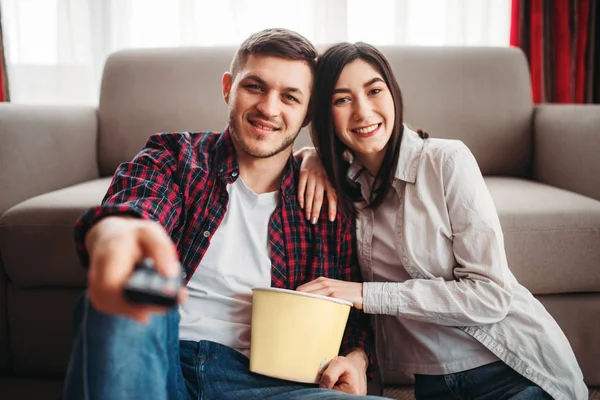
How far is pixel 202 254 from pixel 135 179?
7.5 inches

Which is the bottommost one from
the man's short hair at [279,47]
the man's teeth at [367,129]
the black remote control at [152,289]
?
the black remote control at [152,289]

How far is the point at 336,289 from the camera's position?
0.91m

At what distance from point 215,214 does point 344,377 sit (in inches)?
15.6

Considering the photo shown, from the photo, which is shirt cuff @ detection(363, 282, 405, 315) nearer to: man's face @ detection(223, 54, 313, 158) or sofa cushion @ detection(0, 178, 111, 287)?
man's face @ detection(223, 54, 313, 158)

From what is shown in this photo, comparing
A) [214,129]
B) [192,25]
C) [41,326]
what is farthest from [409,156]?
[192,25]

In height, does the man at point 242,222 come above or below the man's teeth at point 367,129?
below

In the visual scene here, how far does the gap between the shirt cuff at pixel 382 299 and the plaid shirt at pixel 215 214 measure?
11cm

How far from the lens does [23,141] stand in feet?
4.41

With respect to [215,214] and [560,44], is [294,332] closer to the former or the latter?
[215,214]

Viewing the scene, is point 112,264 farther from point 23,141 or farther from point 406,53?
point 406,53

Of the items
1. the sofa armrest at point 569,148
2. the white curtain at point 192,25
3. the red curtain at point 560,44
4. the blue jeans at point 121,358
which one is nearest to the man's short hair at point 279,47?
the blue jeans at point 121,358

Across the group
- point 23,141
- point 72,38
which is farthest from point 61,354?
point 72,38

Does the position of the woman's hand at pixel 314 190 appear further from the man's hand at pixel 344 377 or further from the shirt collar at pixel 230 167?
the man's hand at pixel 344 377

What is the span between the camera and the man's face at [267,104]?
987 mm
